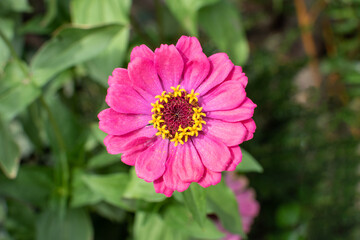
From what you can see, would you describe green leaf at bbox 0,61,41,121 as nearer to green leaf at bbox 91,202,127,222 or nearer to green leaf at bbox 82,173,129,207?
green leaf at bbox 82,173,129,207

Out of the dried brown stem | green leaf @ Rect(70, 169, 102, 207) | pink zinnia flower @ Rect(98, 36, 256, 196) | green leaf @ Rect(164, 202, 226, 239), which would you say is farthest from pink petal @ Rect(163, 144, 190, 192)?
the dried brown stem

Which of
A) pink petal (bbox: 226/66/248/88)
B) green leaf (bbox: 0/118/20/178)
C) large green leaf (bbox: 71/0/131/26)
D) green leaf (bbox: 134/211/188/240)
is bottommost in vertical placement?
green leaf (bbox: 134/211/188/240)

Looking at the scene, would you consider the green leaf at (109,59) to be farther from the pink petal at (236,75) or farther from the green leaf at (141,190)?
the pink petal at (236,75)

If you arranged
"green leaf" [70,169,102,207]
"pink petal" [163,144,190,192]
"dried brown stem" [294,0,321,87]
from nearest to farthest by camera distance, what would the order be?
"pink petal" [163,144,190,192] < "green leaf" [70,169,102,207] < "dried brown stem" [294,0,321,87]

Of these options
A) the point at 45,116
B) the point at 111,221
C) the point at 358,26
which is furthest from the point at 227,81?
the point at 358,26

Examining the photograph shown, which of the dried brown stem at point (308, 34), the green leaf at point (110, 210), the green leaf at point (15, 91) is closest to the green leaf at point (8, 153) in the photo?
the green leaf at point (15, 91)

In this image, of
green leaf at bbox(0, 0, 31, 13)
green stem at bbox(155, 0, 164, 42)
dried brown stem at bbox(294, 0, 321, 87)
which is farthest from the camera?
dried brown stem at bbox(294, 0, 321, 87)
